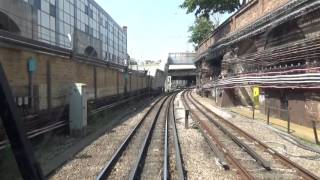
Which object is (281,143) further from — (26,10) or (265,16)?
(26,10)

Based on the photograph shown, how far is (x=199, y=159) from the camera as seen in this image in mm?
12609

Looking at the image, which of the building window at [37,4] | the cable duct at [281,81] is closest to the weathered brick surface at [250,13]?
the cable duct at [281,81]

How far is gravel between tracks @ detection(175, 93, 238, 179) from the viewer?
34.3 ft

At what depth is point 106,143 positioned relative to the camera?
15.7 meters

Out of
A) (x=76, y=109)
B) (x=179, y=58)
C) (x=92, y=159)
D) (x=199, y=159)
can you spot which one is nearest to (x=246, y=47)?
(x=76, y=109)

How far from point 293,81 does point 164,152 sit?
882cm

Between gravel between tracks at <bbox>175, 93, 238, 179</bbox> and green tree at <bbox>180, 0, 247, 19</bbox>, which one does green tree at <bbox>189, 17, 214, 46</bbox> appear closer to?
green tree at <bbox>180, 0, 247, 19</bbox>

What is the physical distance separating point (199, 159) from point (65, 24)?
1332 inches

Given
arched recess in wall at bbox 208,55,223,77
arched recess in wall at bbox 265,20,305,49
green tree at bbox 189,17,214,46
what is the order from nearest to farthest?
1. arched recess in wall at bbox 265,20,305,49
2. arched recess in wall at bbox 208,55,223,77
3. green tree at bbox 189,17,214,46

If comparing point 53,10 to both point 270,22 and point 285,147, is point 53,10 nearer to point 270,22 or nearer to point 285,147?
point 270,22

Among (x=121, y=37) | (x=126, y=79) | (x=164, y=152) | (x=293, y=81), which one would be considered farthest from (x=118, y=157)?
(x=121, y=37)

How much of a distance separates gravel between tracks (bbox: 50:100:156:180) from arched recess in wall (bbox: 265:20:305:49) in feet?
32.9

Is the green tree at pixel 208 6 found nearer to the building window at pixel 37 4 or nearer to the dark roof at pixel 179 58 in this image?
the building window at pixel 37 4

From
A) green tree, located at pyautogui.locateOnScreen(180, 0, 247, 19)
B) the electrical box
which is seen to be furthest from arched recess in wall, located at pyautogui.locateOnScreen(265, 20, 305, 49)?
green tree, located at pyautogui.locateOnScreen(180, 0, 247, 19)
